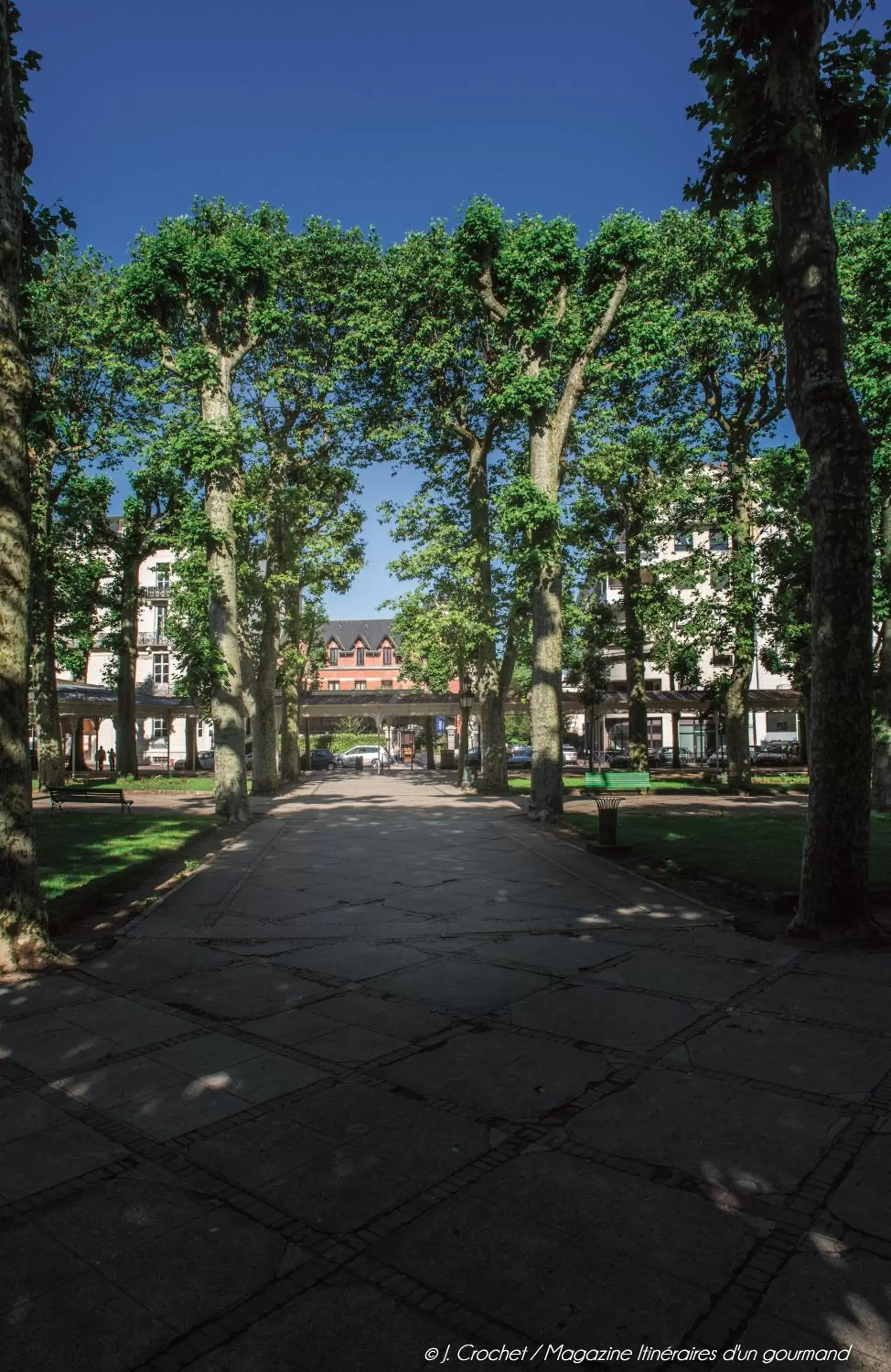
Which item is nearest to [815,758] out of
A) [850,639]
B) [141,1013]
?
[850,639]

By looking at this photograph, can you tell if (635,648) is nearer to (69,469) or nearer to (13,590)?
(69,469)

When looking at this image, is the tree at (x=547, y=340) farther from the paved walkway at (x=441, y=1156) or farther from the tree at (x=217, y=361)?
the paved walkway at (x=441, y=1156)

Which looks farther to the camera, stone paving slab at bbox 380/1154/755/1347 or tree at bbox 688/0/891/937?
tree at bbox 688/0/891/937

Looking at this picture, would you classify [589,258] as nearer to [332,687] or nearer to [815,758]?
[815,758]

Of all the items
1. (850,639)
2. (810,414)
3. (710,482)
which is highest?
(710,482)

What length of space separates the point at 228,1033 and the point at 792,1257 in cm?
360

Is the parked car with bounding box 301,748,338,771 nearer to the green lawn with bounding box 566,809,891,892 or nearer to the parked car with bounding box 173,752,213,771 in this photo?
the parked car with bounding box 173,752,213,771

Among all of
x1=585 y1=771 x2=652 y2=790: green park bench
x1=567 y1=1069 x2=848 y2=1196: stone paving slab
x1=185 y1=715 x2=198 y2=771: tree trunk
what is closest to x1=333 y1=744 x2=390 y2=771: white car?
x1=185 y1=715 x2=198 y2=771: tree trunk

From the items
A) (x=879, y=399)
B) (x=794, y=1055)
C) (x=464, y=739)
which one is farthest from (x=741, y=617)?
(x=794, y=1055)

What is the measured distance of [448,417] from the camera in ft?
86.5

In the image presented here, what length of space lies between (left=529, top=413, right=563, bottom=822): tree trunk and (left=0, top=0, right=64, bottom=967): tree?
1129 centimetres

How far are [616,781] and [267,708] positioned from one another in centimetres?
1163

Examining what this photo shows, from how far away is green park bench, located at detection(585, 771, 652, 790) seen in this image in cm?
2447

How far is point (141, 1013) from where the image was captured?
5.91 m
